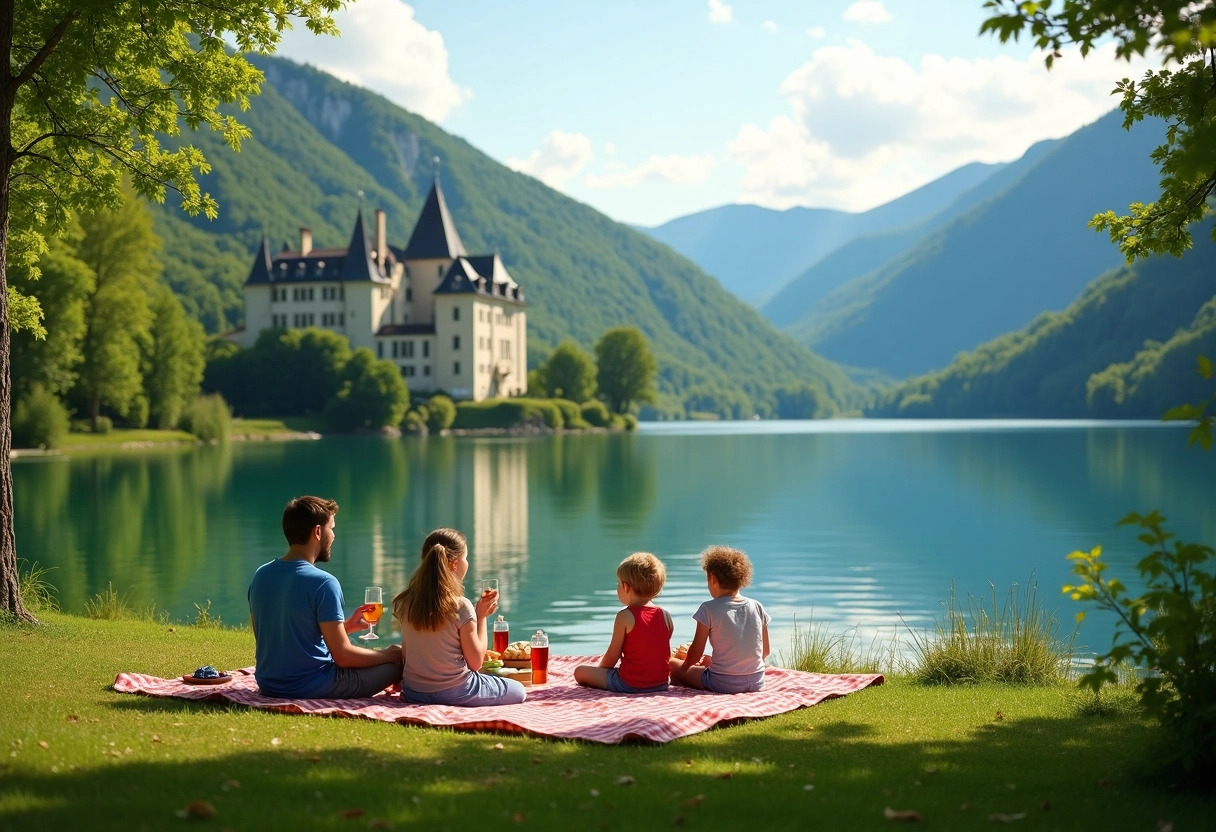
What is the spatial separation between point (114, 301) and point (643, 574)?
55.6 meters

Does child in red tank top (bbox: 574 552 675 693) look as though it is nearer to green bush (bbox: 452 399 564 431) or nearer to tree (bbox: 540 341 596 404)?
green bush (bbox: 452 399 564 431)

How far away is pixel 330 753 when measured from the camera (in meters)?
5.65

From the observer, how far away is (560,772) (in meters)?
5.46

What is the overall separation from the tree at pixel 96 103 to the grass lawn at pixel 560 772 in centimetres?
480

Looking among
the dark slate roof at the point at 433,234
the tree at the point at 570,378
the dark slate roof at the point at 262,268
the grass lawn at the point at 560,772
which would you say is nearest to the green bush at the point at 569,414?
the tree at the point at 570,378

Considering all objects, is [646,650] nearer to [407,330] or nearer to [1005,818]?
[1005,818]

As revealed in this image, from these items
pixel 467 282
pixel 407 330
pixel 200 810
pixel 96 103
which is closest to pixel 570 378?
pixel 467 282

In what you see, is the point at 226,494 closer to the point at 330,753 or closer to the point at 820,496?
the point at 820,496

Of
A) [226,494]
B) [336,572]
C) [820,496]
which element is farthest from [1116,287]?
[336,572]

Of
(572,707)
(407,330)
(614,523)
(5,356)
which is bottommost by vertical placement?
(614,523)

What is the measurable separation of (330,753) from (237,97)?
23.9 feet

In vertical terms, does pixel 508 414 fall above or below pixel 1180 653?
above

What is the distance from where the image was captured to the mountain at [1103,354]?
12106 centimetres

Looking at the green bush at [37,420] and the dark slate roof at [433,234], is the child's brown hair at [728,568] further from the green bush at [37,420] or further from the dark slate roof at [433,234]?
the dark slate roof at [433,234]
